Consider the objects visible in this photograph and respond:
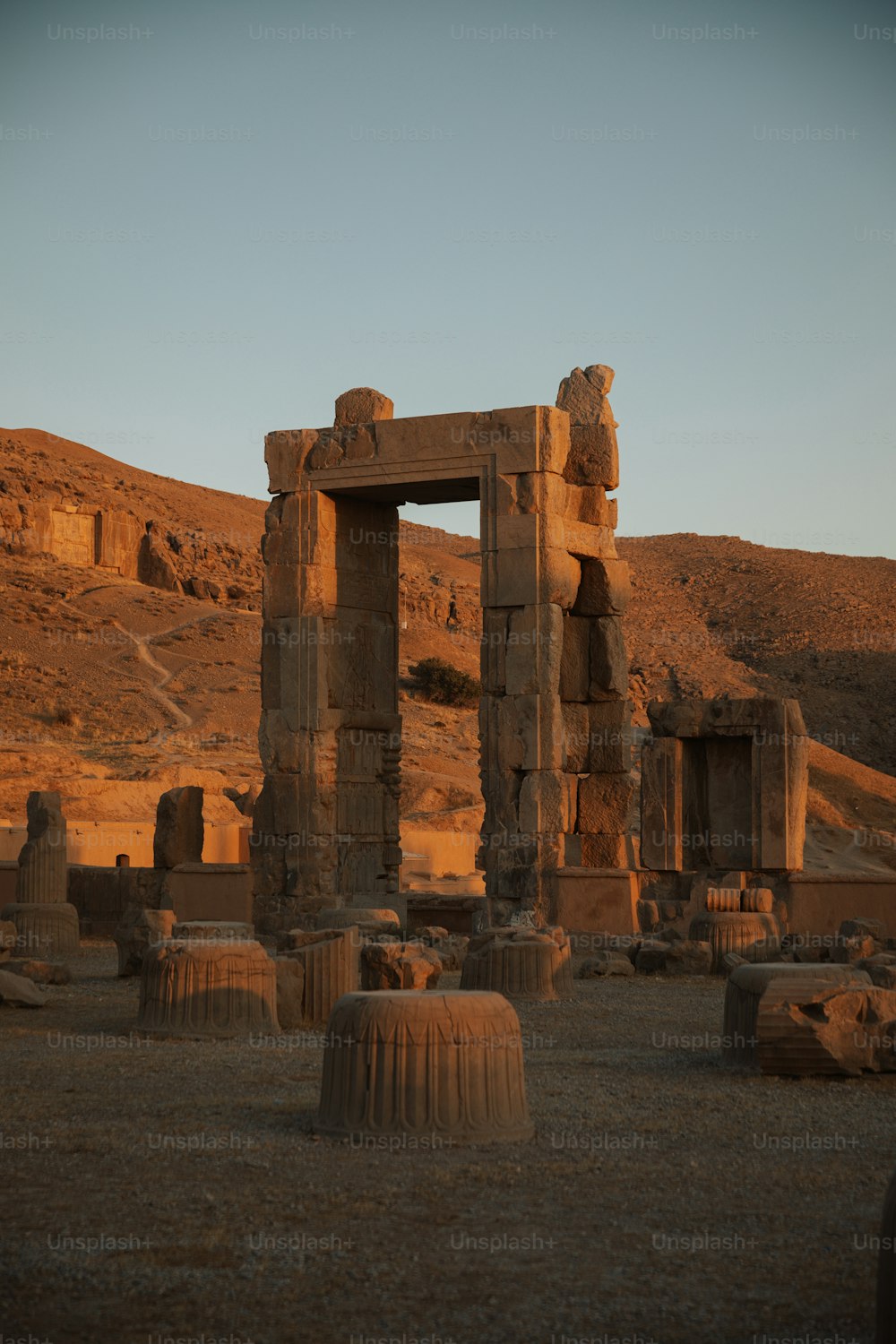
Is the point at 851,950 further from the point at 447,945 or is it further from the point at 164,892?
the point at 164,892

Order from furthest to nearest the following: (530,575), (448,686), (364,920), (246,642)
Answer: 1. (246,642)
2. (448,686)
3. (530,575)
4. (364,920)

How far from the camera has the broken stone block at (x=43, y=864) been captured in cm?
1808

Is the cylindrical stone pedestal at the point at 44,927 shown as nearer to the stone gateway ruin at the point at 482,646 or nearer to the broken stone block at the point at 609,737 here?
the stone gateway ruin at the point at 482,646

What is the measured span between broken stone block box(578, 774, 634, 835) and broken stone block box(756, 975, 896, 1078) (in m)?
9.66

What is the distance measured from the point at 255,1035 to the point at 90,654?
41.5m

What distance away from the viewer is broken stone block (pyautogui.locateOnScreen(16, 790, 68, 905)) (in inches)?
712

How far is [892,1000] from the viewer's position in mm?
8539

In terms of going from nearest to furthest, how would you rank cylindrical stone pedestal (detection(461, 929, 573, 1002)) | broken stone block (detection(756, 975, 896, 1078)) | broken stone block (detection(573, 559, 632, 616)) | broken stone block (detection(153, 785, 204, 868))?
broken stone block (detection(756, 975, 896, 1078)) < cylindrical stone pedestal (detection(461, 929, 573, 1002)) < broken stone block (detection(573, 559, 632, 616)) < broken stone block (detection(153, 785, 204, 868))

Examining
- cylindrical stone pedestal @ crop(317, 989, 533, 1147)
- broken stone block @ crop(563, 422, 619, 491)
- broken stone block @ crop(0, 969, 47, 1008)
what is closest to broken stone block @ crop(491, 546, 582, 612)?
broken stone block @ crop(563, 422, 619, 491)

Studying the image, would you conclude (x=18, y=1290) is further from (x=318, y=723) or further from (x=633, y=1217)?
(x=318, y=723)

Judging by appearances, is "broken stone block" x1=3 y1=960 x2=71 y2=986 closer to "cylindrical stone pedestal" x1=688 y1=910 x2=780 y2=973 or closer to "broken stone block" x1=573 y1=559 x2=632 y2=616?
"cylindrical stone pedestal" x1=688 y1=910 x2=780 y2=973

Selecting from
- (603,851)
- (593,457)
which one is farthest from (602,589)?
(603,851)

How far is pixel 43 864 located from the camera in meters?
18.1

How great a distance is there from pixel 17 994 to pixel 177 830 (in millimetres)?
8019
